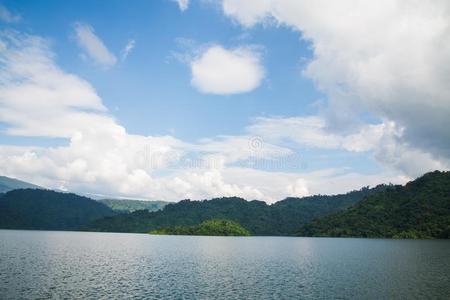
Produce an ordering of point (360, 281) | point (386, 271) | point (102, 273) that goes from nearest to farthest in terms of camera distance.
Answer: point (360, 281), point (102, 273), point (386, 271)

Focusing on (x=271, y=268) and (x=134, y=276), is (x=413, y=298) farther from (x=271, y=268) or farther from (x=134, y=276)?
(x=134, y=276)

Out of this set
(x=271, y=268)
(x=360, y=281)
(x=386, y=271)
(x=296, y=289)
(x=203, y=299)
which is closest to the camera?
(x=203, y=299)

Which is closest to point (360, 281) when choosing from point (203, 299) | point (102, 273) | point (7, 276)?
point (203, 299)

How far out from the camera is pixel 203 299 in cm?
6531

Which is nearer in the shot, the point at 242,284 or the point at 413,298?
the point at 413,298

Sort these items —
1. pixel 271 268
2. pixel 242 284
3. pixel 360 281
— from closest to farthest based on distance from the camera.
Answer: pixel 242 284
pixel 360 281
pixel 271 268

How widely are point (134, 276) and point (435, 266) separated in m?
87.7

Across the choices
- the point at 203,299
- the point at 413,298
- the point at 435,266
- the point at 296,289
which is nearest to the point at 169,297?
the point at 203,299

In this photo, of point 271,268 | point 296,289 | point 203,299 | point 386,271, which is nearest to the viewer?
point 203,299

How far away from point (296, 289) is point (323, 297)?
878 centimetres

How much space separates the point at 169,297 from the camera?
218 ft

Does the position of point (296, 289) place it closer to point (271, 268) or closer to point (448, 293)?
point (448, 293)

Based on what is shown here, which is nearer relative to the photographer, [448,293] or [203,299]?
[203,299]

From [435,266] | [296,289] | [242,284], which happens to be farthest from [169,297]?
[435,266]
